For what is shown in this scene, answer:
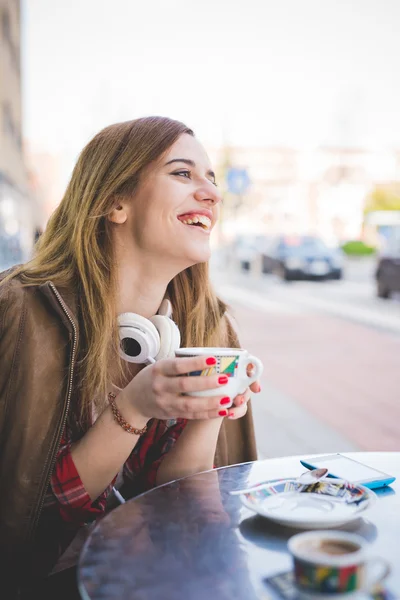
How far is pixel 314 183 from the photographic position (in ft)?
196

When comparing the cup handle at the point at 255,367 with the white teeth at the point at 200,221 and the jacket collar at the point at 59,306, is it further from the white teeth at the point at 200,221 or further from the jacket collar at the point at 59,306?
the white teeth at the point at 200,221

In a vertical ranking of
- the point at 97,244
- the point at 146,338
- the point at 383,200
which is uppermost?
the point at 97,244

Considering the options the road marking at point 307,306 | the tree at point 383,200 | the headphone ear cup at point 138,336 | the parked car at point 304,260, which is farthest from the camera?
the tree at point 383,200

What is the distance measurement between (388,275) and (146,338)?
40.9ft

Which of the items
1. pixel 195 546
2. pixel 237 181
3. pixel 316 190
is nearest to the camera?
pixel 195 546

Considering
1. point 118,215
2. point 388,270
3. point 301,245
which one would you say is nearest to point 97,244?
point 118,215

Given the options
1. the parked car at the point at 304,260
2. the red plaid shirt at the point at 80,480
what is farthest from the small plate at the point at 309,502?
the parked car at the point at 304,260

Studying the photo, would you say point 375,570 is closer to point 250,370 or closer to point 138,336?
point 250,370

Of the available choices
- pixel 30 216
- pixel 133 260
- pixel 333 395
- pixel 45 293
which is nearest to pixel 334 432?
pixel 333 395

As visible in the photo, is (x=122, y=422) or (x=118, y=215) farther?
(x=118, y=215)

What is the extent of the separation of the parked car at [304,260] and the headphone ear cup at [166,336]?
17.3 meters

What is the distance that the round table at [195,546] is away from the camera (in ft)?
3.13

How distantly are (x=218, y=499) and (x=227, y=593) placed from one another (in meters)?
0.37

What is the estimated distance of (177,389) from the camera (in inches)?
49.3
